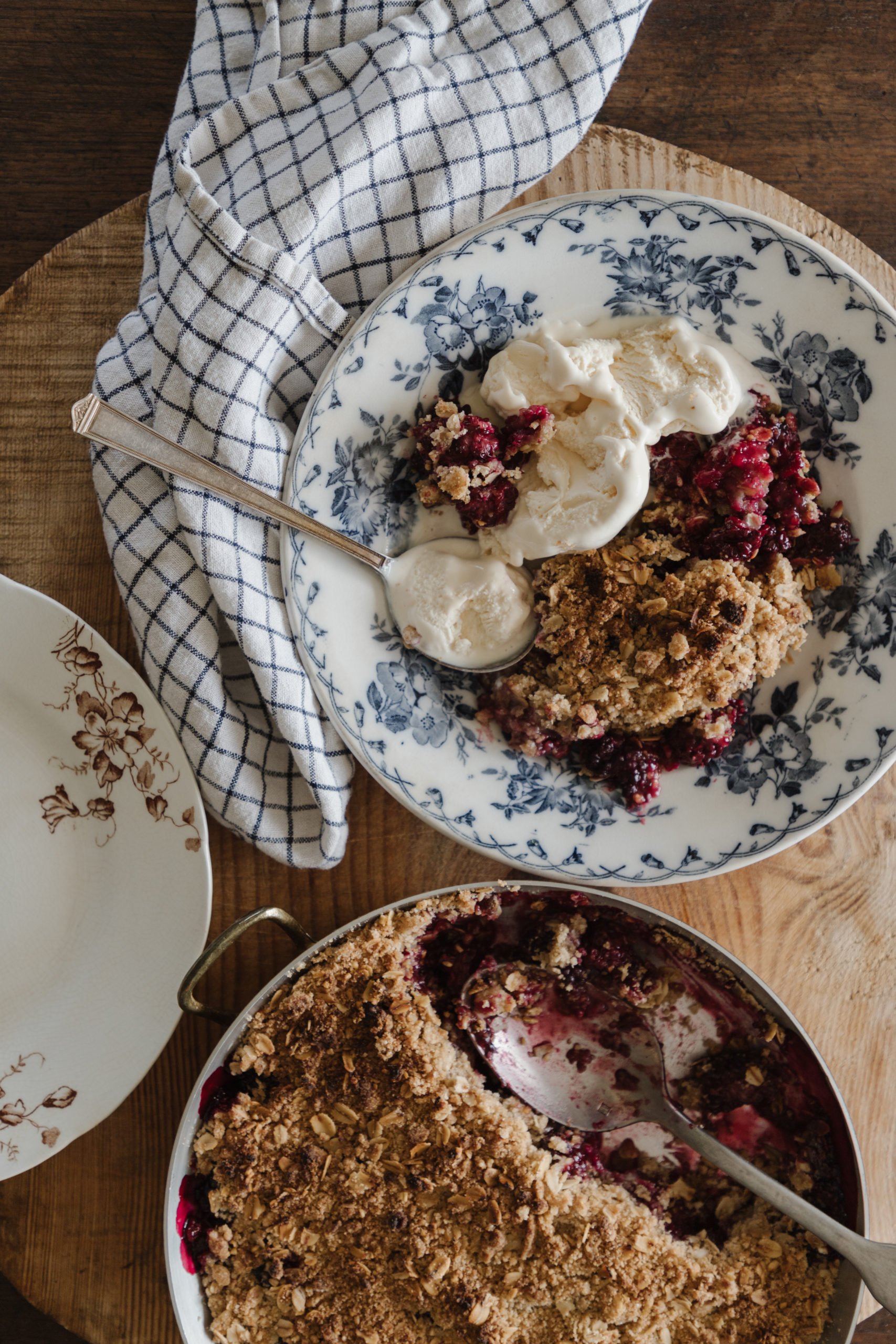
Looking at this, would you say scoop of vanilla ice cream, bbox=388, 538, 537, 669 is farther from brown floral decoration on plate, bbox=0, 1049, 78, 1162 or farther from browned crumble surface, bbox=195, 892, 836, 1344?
brown floral decoration on plate, bbox=0, 1049, 78, 1162

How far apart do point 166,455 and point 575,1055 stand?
1.24m

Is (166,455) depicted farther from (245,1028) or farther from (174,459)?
(245,1028)

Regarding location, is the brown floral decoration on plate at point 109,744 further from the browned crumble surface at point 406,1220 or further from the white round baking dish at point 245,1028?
the browned crumble surface at point 406,1220

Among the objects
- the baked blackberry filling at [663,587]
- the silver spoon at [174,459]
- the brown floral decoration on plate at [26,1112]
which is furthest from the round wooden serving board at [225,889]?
the baked blackberry filling at [663,587]

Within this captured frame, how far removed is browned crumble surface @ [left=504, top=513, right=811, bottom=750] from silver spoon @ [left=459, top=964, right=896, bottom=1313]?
47cm

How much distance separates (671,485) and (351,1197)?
129cm

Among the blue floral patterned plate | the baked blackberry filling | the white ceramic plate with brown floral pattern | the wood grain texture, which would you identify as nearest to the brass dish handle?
the white ceramic plate with brown floral pattern

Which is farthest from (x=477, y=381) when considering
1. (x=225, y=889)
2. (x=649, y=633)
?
(x=225, y=889)

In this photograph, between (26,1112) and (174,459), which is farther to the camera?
(26,1112)

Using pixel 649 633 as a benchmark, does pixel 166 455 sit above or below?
above

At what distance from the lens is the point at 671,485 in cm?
151

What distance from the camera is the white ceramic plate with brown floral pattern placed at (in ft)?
4.90

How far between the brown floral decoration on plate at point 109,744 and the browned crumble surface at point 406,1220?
393 millimetres

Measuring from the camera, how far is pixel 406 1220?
142cm
